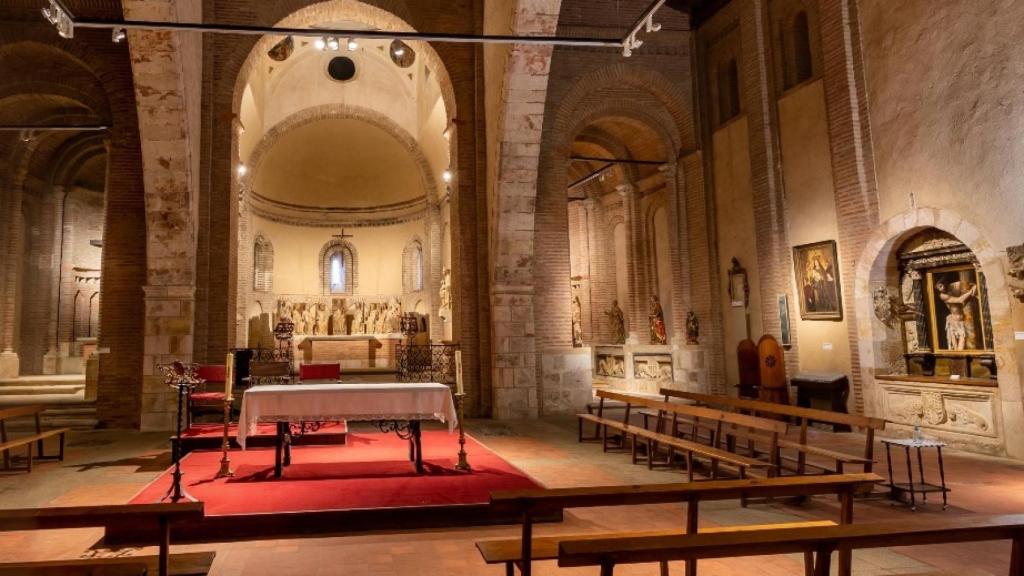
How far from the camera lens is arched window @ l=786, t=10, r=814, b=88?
1188 centimetres

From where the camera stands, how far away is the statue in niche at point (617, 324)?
18.7 meters

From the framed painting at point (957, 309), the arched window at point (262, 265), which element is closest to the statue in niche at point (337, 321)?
the arched window at point (262, 265)

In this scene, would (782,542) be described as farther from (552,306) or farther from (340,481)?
(552,306)

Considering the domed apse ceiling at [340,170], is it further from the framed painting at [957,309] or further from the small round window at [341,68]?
the framed painting at [957,309]

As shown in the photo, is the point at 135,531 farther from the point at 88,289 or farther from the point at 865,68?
the point at 88,289

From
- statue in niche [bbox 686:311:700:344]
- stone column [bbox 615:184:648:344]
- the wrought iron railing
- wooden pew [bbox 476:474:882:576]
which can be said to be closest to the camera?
wooden pew [bbox 476:474:882:576]

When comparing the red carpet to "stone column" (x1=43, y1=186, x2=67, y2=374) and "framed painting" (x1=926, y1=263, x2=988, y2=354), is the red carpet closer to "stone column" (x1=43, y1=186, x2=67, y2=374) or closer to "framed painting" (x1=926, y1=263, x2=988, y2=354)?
"framed painting" (x1=926, y1=263, x2=988, y2=354)

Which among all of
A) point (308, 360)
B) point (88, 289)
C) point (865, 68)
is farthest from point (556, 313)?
point (88, 289)

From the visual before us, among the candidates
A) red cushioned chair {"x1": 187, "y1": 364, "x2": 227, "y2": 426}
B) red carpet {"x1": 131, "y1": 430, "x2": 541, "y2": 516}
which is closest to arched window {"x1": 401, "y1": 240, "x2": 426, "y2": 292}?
red cushioned chair {"x1": 187, "y1": 364, "x2": 227, "y2": 426}

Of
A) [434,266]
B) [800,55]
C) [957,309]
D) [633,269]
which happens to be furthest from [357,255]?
[957,309]

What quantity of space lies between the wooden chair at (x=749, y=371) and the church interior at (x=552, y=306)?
10cm

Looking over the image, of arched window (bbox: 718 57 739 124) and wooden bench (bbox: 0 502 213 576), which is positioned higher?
arched window (bbox: 718 57 739 124)

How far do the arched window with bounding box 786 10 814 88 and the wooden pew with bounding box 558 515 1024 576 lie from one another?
1106 cm

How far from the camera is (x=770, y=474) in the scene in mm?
5773
